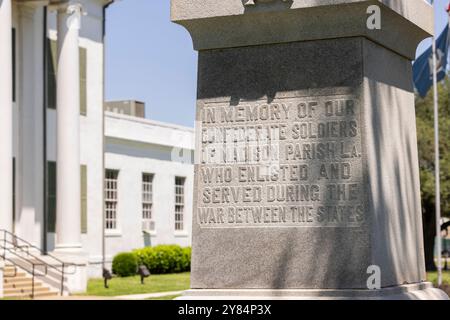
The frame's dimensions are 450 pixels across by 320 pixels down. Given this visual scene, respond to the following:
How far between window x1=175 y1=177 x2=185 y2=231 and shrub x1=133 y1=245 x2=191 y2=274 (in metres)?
3.47

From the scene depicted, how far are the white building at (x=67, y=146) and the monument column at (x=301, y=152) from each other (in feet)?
70.1

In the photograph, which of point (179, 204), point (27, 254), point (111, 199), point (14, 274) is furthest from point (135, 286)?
point (179, 204)

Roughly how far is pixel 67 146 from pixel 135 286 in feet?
15.6

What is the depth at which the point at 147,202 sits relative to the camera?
4266 centimetres

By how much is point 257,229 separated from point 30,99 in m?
25.6

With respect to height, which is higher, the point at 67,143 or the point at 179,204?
the point at 67,143

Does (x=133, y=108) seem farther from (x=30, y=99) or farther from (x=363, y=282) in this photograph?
(x=363, y=282)

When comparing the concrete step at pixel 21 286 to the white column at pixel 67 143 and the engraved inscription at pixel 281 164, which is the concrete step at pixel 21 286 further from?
the engraved inscription at pixel 281 164

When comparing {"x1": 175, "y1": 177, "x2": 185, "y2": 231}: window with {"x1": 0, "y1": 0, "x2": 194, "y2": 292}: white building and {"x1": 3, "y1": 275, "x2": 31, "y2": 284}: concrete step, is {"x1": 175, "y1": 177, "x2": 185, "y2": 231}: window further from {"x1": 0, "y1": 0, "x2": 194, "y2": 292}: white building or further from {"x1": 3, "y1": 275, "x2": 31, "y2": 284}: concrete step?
{"x1": 3, "y1": 275, "x2": 31, "y2": 284}: concrete step

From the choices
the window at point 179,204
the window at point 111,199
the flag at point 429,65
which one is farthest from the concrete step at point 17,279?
the flag at point 429,65

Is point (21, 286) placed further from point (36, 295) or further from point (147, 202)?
point (147, 202)

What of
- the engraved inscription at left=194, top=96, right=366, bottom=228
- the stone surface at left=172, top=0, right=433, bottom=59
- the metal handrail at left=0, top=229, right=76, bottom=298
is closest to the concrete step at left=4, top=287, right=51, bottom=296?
the metal handrail at left=0, top=229, right=76, bottom=298

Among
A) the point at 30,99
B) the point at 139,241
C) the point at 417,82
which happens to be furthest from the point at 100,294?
the point at 417,82

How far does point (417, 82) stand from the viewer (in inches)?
1610
